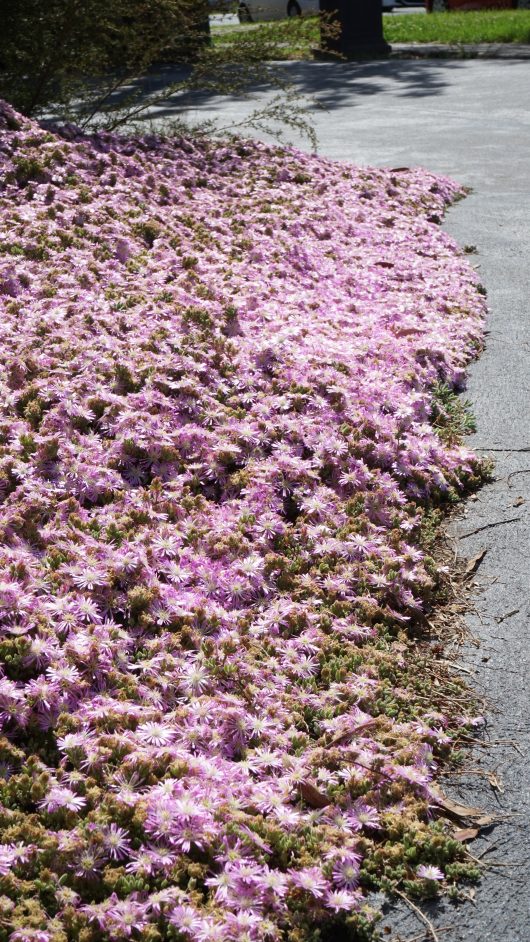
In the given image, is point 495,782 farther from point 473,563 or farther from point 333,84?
point 333,84

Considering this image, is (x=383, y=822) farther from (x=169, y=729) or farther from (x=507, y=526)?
(x=507, y=526)

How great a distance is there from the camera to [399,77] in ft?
63.0

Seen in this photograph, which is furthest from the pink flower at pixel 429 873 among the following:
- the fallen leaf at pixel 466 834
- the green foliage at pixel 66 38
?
the green foliage at pixel 66 38

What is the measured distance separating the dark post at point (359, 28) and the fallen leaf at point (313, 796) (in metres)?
21.8

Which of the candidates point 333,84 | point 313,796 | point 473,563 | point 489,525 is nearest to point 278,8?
point 333,84

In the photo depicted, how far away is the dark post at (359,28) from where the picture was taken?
2216 centimetres

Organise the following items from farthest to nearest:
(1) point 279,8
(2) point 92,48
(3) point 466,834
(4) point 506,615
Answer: (1) point 279,8 → (2) point 92,48 → (4) point 506,615 → (3) point 466,834

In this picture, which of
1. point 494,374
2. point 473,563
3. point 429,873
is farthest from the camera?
point 494,374

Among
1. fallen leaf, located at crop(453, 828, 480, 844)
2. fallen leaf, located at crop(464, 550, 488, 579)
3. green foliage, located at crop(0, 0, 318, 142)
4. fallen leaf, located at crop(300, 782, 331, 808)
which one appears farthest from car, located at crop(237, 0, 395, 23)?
fallen leaf, located at crop(453, 828, 480, 844)

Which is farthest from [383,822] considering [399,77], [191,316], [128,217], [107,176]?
[399,77]

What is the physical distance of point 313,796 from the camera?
280 centimetres

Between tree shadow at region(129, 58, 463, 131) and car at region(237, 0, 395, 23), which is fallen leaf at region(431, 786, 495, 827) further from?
car at region(237, 0, 395, 23)

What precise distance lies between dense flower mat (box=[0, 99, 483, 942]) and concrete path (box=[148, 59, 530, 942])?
160mm

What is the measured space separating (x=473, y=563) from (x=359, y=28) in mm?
21175
